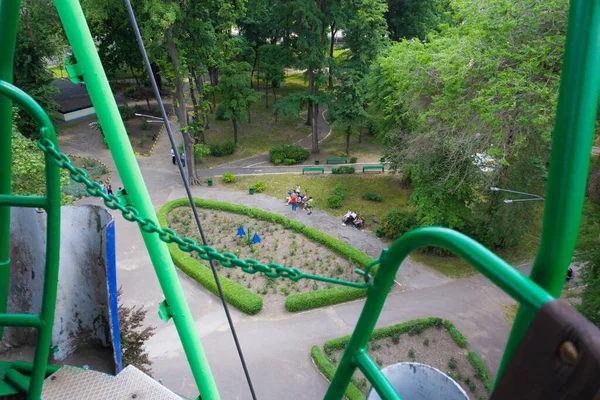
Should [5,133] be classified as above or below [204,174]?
above

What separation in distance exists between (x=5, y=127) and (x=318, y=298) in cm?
1141

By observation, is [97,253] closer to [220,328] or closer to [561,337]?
[561,337]

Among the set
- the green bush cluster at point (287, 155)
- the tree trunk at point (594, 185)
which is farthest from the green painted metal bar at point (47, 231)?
the green bush cluster at point (287, 155)

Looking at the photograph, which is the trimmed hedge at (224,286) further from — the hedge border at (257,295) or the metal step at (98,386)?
the metal step at (98,386)

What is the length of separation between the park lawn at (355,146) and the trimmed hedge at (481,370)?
1539cm

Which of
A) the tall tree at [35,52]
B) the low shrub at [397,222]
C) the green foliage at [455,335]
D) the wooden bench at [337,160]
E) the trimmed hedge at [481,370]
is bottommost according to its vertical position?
the trimmed hedge at [481,370]

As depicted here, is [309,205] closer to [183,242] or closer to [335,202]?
[335,202]

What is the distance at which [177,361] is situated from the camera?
39.1 ft

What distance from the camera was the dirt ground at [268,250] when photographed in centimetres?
1505

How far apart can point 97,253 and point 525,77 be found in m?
10.7

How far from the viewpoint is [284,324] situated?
13359 mm

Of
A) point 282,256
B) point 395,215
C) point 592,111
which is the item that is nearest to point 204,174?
point 282,256

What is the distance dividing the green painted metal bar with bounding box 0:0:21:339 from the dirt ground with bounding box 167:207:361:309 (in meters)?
10.8

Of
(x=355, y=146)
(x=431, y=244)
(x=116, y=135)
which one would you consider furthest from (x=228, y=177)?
(x=431, y=244)
